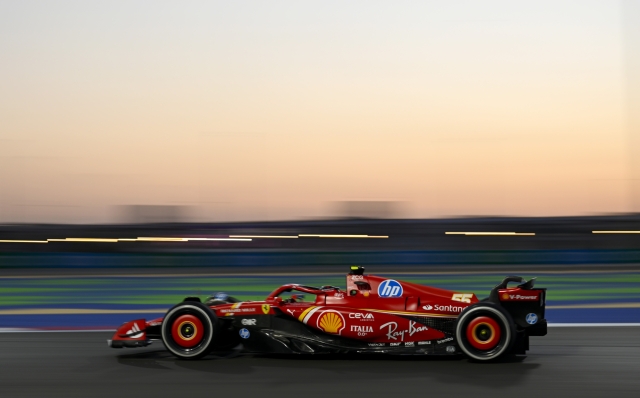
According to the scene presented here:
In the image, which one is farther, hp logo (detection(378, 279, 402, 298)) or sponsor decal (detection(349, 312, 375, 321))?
hp logo (detection(378, 279, 402, 298))

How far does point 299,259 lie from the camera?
75.2 feet

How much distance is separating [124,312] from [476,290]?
717cm

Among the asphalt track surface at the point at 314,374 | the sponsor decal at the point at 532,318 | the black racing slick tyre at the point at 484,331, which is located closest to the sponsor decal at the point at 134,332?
the asphalt track surface at the point at 314,374

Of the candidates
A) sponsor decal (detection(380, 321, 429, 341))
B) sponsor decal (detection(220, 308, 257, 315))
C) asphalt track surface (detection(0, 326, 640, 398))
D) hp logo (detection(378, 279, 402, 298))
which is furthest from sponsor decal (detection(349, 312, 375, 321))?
sponsor decal (detection(220, 308, 257, 315))

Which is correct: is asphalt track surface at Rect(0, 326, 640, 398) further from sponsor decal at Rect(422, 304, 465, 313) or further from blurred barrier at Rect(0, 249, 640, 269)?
blurred barrier at Rect(0, 249, 640, 269)

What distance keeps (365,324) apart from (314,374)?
80 cm

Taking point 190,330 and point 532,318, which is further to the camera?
point 190,330

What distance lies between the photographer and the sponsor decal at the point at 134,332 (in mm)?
7195

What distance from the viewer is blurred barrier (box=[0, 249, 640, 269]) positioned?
74.1 feet

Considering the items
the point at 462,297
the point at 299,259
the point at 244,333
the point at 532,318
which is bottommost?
the point at 244,333

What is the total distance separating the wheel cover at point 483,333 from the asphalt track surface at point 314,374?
0.18m

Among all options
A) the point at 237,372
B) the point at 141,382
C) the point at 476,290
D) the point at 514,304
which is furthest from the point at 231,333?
the point at 476,290

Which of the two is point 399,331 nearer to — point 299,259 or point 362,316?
point 362,316

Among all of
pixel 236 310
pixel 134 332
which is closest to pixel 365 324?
pixel 236 310
